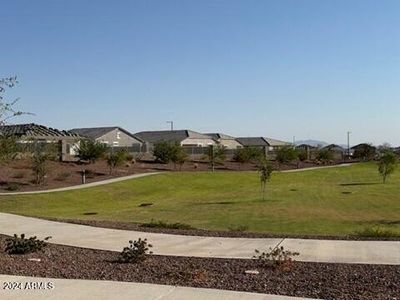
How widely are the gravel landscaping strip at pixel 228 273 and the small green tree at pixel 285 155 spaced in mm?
62212

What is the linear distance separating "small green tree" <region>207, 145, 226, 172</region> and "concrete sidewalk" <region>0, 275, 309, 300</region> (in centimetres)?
5655

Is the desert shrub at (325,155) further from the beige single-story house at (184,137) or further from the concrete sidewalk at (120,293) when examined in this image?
the concrete sidewalk at (120,293)

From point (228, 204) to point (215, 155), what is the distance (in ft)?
117

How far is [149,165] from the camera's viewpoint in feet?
199

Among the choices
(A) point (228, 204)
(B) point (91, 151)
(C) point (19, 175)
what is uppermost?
(B) point (91, 151)

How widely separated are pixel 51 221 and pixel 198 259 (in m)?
7.95

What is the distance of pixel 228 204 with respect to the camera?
32250 mm

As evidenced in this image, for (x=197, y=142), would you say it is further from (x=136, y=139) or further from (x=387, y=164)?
(x=387, y=164)

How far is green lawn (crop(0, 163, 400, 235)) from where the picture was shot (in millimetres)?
22609

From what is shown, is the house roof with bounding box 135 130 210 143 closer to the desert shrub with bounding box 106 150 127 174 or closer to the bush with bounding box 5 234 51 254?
the desert shrub with bounding box 106 150 127 174

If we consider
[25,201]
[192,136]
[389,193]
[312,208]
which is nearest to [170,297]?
[312,208]

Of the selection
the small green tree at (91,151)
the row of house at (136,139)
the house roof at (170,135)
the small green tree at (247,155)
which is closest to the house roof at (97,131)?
the row of house at (136,139)

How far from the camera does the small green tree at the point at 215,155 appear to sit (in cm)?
6599

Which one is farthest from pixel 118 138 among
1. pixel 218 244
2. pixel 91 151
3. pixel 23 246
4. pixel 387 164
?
pixel 23 246
